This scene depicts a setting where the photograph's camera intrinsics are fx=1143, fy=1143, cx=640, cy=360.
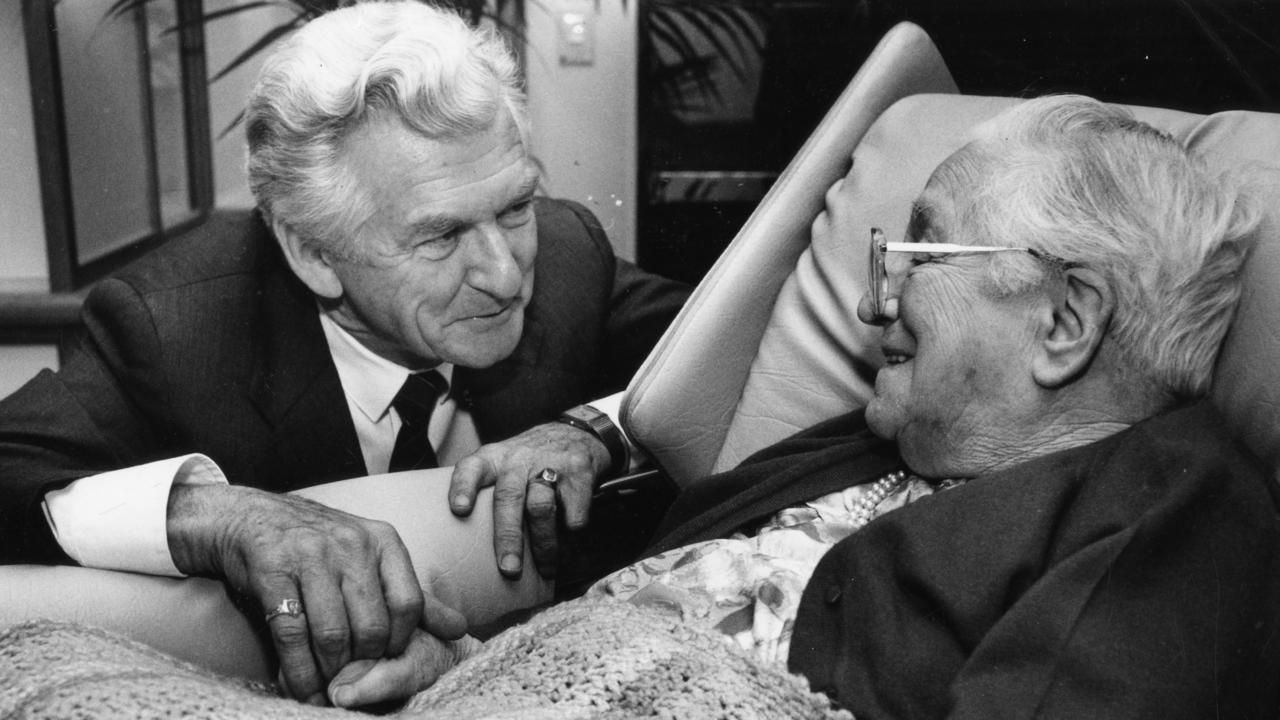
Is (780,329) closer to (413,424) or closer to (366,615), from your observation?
(413,424)

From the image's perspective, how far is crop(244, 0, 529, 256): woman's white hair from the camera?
1679 mm

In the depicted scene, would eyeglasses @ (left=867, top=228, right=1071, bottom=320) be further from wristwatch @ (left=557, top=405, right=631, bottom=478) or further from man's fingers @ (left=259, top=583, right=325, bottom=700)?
man's fingers @ (left=259, top=583, right=325, bottom=700)

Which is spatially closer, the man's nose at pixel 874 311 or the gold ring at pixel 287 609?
the gold ring at pixel 287 609

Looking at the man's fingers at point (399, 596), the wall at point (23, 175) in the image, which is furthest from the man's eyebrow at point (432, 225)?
the wall at point (23, 175)

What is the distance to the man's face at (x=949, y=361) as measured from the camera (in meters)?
1.37

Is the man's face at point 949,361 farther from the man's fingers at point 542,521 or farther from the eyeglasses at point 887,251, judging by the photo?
the man's fingers at point 542,521

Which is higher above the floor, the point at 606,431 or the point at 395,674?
the point at 606,431

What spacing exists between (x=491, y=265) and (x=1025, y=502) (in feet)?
2.91

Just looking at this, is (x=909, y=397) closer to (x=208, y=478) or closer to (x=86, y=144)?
(x=208, y=478)

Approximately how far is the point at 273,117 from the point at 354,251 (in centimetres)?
23

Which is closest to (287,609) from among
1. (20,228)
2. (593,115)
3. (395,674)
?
(395,674)

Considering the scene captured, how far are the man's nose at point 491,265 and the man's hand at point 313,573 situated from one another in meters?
0.46

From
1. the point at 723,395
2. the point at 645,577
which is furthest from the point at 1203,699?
the point at 723,395

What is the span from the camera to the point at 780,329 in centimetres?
180
